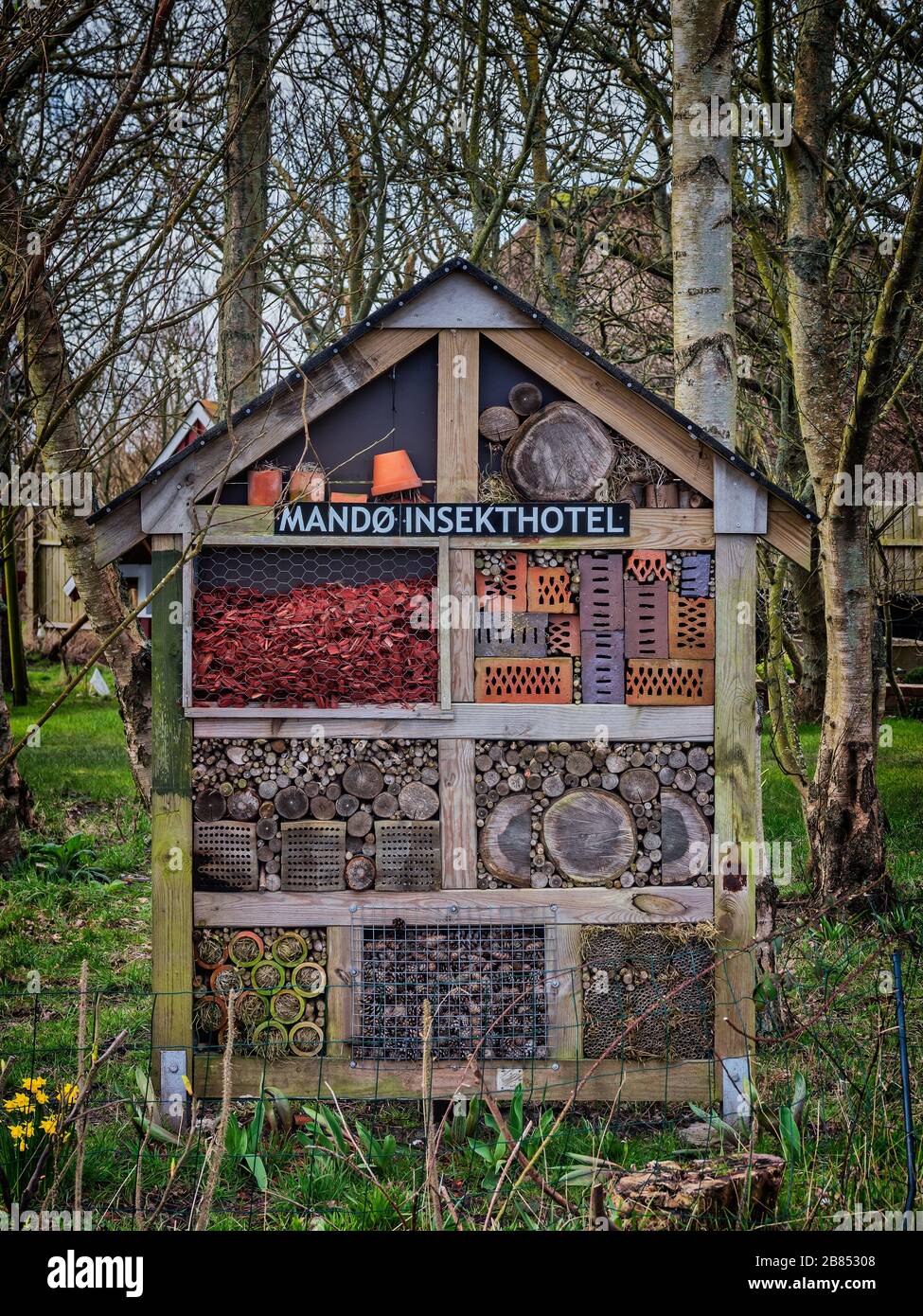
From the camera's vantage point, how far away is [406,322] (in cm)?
520

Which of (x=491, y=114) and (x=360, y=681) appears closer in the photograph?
A: (x=360, y=681)

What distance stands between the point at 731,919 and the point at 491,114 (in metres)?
8.86

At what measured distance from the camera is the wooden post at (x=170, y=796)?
511cm

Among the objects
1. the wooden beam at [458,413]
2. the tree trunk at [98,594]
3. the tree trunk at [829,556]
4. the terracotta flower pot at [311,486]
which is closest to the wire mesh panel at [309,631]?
the terracotta flower pot at [311,486]

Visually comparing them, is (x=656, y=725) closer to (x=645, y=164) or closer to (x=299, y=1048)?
(x=299, y=1048)

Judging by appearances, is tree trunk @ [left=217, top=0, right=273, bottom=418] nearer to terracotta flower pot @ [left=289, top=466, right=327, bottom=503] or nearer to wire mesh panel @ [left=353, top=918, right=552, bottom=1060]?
terracotta flower pot @ [left=289, top=466, right=327, bottom=503]

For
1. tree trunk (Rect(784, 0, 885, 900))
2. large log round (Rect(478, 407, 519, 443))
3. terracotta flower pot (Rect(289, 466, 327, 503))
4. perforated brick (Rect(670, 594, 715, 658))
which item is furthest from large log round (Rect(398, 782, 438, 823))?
tree trunk (Rect(784, 0, 885, 900))

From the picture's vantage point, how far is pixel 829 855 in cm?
823

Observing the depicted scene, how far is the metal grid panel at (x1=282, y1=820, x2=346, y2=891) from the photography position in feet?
17.0

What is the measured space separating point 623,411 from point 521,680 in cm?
127

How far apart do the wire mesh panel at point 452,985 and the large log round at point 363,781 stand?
589mm

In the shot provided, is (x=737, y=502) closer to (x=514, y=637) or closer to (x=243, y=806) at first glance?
(x=514, y=637)

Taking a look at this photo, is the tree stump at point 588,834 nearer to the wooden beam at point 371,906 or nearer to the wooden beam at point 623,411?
the wooden beam at point 371,906
